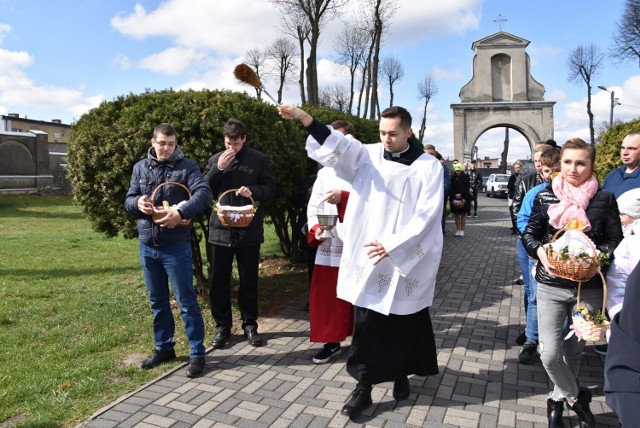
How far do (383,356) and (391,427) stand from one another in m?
0.47

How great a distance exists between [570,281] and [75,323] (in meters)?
5.14

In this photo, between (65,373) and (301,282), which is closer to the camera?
(65,373)

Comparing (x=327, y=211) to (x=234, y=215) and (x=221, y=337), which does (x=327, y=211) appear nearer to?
(x=234, y=215)

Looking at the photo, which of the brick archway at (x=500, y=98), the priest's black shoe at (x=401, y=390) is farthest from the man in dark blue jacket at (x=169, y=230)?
the brick archway at (x=500, y=98)

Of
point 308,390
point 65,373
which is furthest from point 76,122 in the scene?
point 308,390

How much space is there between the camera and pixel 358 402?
145 inches

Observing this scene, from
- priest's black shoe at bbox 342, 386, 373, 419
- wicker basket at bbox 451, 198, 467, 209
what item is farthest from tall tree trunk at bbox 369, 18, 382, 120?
priest's black shoe at bbox 342, 386, 373, 419

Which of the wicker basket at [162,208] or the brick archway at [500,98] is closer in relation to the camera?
the wicker basket at [162,208]

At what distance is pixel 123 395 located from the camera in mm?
3977

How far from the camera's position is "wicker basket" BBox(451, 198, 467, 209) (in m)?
13.1

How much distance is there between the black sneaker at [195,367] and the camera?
432 centimetres

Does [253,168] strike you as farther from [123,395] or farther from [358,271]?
[123,395]

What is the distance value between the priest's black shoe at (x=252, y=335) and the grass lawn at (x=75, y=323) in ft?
1.94

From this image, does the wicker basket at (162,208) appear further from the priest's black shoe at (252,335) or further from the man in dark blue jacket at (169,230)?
the priest's black shoe at (252,335)
